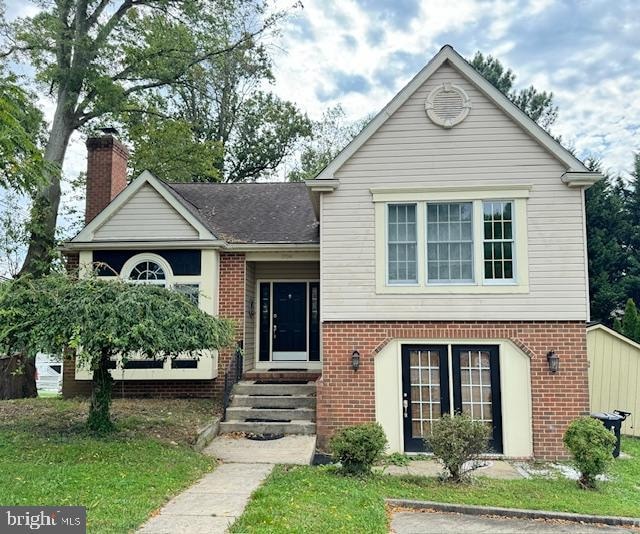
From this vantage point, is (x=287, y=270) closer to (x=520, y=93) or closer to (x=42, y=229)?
(x=42, y=229)

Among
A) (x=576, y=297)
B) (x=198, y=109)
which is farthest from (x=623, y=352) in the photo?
(x=198, y=109)

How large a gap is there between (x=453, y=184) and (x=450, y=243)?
3.75ft

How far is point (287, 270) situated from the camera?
514 inches

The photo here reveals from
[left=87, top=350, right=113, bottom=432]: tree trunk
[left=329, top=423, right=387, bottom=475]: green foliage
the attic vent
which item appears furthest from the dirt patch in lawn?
the attic vent

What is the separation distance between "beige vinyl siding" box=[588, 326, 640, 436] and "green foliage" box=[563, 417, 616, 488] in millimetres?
4990

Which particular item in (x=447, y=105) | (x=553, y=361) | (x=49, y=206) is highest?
(x=447, y=105)

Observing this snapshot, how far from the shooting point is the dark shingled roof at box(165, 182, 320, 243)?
478 inches

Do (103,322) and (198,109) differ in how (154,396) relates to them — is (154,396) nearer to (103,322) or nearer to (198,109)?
(103,322)

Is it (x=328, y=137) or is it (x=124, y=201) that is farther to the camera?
(x=328, y=137)

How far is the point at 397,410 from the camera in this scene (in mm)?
9594

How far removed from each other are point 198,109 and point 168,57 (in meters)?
13.8

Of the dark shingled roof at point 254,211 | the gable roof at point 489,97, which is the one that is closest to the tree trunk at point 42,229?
the dark shingled roof at point 254,211

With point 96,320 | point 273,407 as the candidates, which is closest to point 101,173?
point 96,320

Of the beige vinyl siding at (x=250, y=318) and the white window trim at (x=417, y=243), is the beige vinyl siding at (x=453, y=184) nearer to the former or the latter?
the white window trim at (x=417, y=243)
